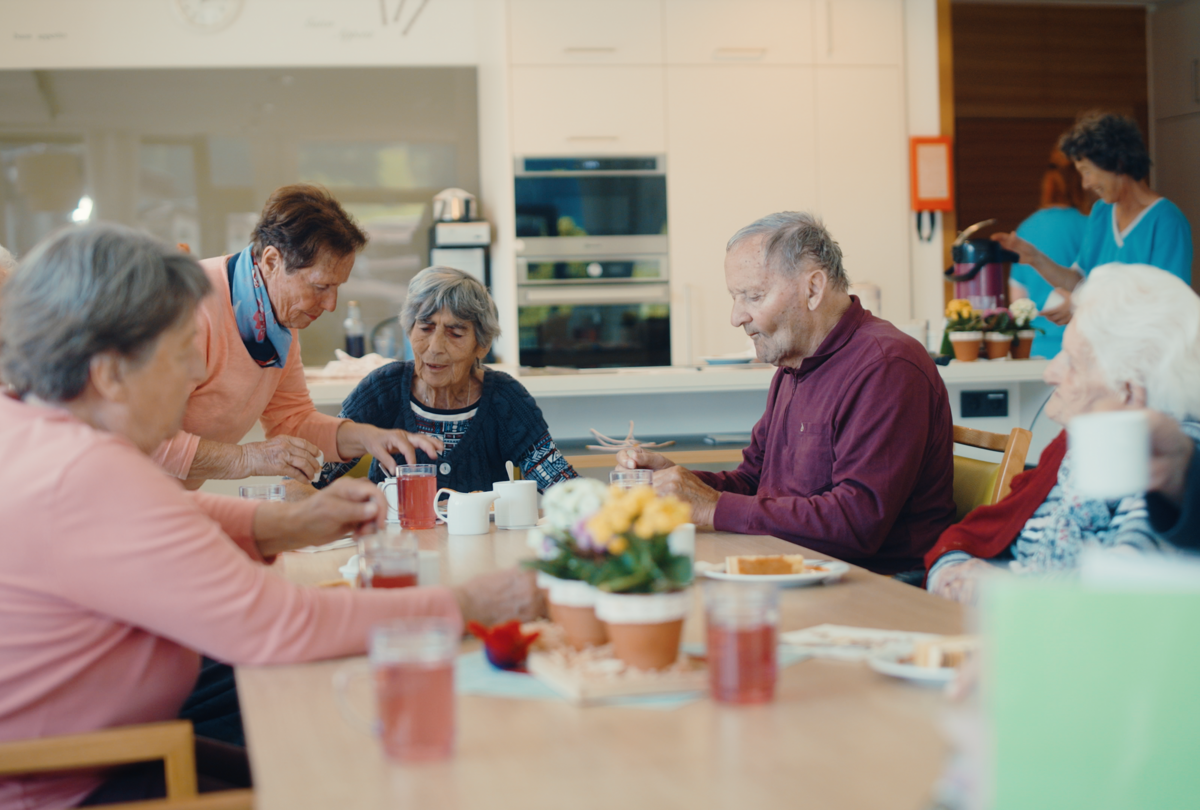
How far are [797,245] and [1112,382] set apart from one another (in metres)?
→ 0.88

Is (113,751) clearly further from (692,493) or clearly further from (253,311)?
(253,311)

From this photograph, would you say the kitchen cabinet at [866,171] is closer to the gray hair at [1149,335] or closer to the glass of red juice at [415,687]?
the gray hair at [1149,335]

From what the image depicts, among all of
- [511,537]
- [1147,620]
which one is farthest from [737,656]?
[511,537]

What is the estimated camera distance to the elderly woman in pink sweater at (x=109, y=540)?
1069mm

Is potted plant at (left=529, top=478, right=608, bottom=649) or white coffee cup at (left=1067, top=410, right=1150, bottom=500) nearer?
white coffee cup at (left=1067, top=410, right=1150, bottom=500)

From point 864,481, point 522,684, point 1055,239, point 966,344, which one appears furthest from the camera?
point 1055,239

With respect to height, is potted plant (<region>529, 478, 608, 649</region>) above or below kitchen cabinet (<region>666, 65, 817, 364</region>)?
below

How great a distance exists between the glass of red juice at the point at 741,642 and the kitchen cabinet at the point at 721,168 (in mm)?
3913

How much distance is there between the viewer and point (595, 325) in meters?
4.90

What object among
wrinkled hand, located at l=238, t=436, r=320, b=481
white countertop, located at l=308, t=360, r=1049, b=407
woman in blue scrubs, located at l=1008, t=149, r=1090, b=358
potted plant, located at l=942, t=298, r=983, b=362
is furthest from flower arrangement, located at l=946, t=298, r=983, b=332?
wrinkled hand, located at l=238, t=436, r=320, b=481

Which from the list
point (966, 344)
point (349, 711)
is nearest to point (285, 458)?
point (349, 711)

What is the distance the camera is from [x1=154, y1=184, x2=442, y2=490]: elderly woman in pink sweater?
2.24 meters

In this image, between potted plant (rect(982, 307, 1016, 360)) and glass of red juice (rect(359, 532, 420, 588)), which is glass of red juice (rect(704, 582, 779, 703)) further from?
potted plant (rect(982, 307, 1016, 360))

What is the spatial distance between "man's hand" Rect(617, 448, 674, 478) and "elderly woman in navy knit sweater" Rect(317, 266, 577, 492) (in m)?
0.39
